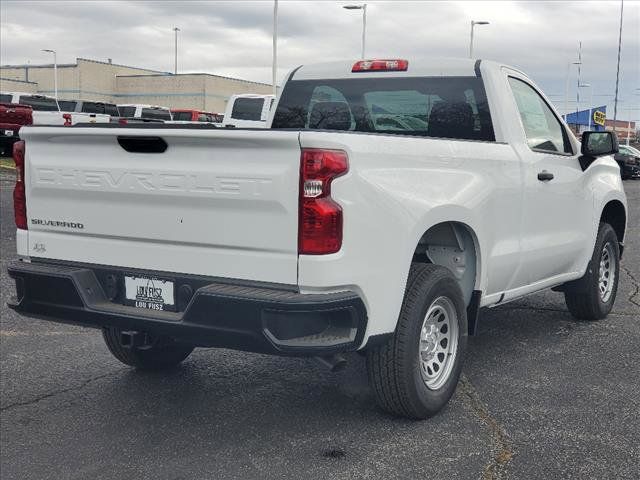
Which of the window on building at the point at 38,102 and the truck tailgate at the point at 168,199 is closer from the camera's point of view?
the truck tailgate at the point at 168,199

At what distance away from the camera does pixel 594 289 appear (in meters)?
6.59

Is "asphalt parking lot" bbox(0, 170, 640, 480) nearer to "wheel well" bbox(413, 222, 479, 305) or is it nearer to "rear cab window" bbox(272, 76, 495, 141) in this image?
"wheel well" bbox(413, 222, 479, 305)

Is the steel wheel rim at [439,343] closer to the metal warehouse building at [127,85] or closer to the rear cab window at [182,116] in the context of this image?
the rear cab window at [182,116]

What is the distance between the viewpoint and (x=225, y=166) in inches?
145

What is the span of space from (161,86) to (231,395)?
66209 mm

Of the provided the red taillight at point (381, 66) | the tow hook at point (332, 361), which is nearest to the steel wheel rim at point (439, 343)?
the tow hook at point (332, 361)

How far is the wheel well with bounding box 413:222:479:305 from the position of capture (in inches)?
187

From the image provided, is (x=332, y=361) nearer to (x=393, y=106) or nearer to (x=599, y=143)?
(x=393, y=106)

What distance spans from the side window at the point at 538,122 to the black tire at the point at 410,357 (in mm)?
1627

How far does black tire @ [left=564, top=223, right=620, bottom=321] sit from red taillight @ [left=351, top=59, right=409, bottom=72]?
2.25 metres

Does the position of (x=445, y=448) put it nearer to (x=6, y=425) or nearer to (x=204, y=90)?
(x=6, y=425)

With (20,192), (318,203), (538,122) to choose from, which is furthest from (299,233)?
(538,122)

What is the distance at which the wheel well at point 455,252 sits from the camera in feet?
15.5

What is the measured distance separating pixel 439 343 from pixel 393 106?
5.80ft
